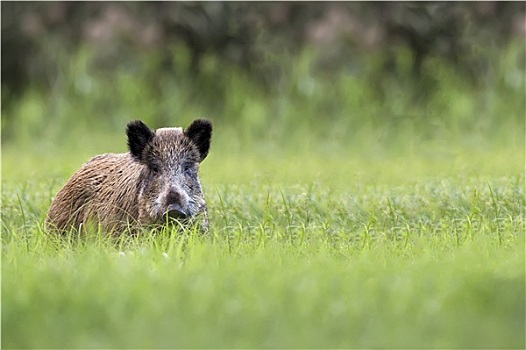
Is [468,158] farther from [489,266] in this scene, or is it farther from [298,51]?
[489,266]

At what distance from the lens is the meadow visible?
5.69m

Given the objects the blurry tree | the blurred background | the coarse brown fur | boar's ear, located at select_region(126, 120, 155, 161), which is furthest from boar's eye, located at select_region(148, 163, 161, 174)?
the blurry tree

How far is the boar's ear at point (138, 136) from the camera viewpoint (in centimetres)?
779

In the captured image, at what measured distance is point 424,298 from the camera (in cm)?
592

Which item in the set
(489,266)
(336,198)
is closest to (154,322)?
(489,266)

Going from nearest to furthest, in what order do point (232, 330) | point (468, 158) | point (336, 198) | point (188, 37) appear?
point (232, 330) → point (336, 198) → point (468, 158) → point (188, 37)

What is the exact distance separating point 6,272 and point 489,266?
8.84 feet

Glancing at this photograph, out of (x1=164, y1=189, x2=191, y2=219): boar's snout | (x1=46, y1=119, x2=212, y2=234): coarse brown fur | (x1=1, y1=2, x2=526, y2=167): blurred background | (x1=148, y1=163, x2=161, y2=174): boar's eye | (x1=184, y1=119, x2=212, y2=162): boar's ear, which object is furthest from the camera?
(x1=1, y1=2, x2=526, y2=167): blurred background

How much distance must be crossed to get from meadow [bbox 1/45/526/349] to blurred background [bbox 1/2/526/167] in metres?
0.04

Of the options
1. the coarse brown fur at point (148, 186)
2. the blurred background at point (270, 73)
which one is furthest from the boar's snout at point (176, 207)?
the blurred background at point (270, 73)

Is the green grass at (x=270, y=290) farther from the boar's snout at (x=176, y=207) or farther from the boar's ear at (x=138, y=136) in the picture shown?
the boar's ear at (x=138, y=136)

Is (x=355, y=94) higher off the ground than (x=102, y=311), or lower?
higher

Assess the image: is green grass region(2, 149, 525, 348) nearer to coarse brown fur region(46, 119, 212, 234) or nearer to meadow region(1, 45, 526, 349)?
meadow region(1, 45, 526, 349)

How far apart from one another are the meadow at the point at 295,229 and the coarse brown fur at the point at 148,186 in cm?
19
